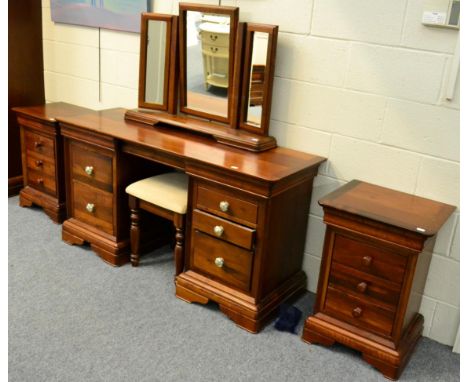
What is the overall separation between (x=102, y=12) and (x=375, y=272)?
2275 mm

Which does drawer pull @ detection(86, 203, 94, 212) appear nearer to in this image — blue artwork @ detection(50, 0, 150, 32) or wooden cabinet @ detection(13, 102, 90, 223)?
wooden cabinet @ detection(13, 102, 90, 223)

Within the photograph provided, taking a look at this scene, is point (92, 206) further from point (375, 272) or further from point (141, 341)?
point (375, 272)

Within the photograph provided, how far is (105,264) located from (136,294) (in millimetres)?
348

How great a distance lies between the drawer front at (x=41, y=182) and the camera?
126 inches

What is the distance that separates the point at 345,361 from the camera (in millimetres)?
2174

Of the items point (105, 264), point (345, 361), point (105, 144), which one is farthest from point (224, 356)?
point (105, 144)

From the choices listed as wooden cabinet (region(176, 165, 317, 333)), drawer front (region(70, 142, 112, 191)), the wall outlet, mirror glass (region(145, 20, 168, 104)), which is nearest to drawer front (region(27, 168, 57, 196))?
drawer front (region(70, 142, 112, 191))

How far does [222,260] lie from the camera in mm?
2359

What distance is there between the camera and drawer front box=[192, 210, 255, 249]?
225 cm

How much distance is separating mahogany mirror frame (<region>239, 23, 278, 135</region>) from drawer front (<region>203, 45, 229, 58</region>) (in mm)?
129

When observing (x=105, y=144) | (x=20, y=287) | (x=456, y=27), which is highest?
(x=456, y=27)

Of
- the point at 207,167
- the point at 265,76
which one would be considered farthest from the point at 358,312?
the point at 265,76

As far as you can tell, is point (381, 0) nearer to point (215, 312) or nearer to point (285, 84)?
point (285, 84)

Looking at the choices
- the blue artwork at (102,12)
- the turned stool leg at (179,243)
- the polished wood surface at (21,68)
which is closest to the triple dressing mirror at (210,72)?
the blue artwork at (102,12)
